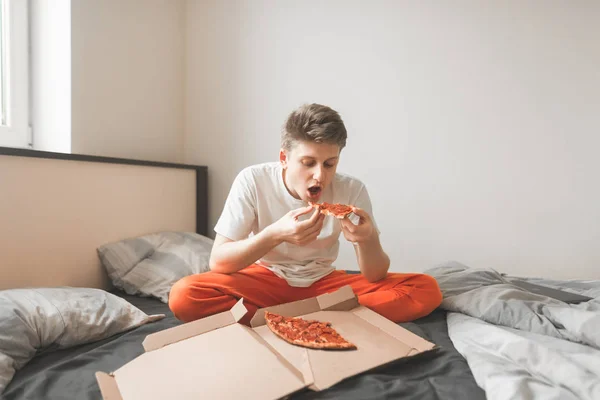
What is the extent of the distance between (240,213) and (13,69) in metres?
1.45

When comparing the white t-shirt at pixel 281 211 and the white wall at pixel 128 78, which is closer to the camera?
the white t-shirt at pixel 281 211

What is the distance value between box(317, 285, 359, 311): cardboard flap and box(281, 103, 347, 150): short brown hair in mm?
516

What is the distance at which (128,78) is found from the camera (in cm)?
233

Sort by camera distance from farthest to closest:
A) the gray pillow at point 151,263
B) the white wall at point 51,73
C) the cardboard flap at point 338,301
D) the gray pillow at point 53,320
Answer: the white wall at point 51,73 → the gray pillow at point 151,263 → the cardboard flap at point 338,301 → the gray pillow at point 53,320

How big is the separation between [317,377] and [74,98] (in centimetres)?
184

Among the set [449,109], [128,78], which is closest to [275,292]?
[449,109]

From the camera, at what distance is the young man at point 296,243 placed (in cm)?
132

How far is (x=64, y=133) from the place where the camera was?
197 cm

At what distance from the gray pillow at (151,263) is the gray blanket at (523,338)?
3.97 ft

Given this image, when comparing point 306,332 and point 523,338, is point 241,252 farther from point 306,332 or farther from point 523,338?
point 523,338

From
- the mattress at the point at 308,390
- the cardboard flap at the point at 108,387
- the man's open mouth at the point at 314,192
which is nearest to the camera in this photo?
the cardboard flap at the point at 108,387

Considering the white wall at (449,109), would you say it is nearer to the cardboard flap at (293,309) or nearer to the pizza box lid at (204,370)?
the cardboard flap at (293,309)

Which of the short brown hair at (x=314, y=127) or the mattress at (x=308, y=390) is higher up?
the short brown hair at (x=314, y=127)

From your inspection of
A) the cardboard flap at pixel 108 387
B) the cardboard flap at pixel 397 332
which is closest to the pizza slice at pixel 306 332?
the cardboard flap at pixel 397 332
